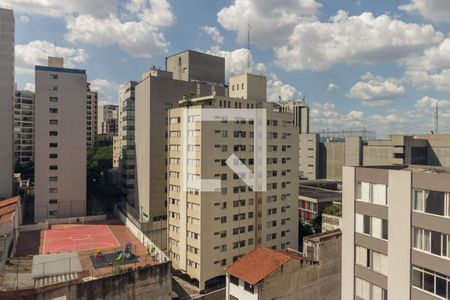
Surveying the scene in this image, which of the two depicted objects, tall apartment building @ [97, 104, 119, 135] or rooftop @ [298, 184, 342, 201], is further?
tall apartment building @ [97, 104, 119, 135]

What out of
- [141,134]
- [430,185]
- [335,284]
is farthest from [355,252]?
[141,134]

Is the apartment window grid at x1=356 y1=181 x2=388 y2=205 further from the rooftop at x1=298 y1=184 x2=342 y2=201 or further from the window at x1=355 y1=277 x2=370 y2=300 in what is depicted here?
the rooftop at x1=298 y1=184 x2=342 y2=201

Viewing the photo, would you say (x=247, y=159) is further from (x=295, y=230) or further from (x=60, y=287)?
(x=60, y=287)

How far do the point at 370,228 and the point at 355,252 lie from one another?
1461 millimetres

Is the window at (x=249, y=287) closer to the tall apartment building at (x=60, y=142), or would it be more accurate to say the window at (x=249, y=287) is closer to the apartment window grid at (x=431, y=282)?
the apartment window grid at (x=431, y=282)

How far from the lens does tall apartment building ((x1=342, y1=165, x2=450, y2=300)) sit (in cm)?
1234

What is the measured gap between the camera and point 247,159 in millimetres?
35781

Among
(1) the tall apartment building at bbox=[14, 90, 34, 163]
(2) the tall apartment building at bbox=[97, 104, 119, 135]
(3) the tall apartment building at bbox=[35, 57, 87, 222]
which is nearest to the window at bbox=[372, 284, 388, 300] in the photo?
(3) the tall apartment building at bbox=[35, 57, 87, 222]

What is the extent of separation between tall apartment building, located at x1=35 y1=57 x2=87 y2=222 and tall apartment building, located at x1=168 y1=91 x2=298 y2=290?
67.5 ft

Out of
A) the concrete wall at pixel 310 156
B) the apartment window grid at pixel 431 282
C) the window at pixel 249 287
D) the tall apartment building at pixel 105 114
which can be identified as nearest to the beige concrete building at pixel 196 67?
the window at pixel 249 287

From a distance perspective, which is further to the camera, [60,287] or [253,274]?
[253,274]

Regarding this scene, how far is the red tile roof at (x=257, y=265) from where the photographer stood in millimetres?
24547

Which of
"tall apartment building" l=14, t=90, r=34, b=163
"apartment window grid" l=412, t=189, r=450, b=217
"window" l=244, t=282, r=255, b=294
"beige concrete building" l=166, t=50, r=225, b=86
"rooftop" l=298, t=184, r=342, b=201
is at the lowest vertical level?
"window" l=244, t=282, r=255, b=294

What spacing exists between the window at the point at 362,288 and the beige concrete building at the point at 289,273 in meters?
10.1
